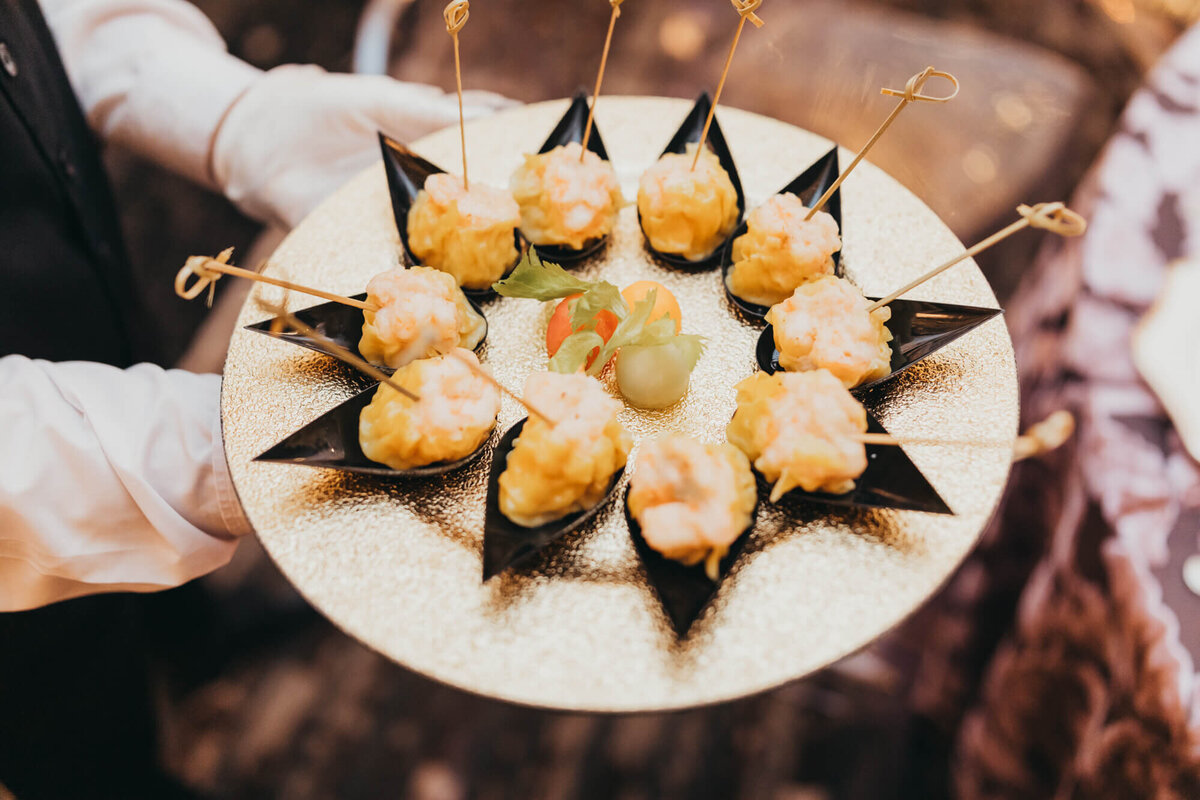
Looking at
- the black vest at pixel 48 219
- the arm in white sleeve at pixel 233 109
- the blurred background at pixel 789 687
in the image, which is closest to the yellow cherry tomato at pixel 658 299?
the arm in white sleeve at pixel 233 109

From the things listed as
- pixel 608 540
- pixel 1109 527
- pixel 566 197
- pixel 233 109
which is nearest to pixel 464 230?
pixel 566 197

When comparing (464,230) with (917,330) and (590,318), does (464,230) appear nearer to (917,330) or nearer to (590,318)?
(590,318)

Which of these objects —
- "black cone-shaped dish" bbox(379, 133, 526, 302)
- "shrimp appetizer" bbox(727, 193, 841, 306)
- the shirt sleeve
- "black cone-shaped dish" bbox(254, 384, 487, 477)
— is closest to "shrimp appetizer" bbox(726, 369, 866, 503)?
"shrimp appetizer" bbox(727, 193, 841, 306)

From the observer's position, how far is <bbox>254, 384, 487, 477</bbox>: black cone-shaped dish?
1.12 m

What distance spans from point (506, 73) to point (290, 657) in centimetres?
299

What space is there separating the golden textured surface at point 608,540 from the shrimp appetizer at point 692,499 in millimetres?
71

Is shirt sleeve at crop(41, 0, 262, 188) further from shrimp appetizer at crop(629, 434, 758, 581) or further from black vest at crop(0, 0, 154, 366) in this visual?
shrimp appetizer at crop(629, 434, 758, 581)

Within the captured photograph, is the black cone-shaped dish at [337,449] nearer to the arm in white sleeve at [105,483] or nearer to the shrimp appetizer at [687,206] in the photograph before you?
the arm in white sleeve at [105,483]

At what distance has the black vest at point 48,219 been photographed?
1424 mm

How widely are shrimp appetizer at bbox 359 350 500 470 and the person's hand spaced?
0.98 m

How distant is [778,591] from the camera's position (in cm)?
109

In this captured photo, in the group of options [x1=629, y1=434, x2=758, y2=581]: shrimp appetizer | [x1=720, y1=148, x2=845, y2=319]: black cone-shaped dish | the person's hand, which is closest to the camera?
[x1=629, y1=434, x2=758, y2=581]: shrimp appetizer

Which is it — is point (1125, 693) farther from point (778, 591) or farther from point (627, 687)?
point (627, 687)

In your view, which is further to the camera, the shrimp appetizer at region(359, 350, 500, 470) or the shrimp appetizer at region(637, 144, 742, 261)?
the shrimp appetizer at region(637, 144, 742, 261)
